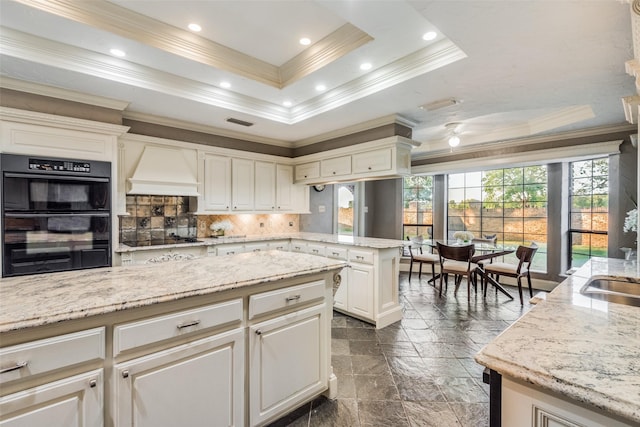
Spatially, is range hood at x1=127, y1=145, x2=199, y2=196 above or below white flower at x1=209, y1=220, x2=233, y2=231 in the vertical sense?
above

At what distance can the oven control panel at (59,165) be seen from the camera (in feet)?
8.57

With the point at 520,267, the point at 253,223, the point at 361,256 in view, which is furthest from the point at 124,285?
the point at 520,267

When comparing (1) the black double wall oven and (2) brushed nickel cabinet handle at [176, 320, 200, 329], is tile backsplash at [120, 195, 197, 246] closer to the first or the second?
Result: (1) the black double wall oven

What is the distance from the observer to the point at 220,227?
421 centimetres

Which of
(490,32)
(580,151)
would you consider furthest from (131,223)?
(580,151)

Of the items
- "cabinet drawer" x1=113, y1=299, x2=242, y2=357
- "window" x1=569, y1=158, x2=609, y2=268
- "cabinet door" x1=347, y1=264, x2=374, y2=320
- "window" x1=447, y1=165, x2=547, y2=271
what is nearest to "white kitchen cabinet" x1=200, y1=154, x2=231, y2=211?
"cabinet door" x1=347, y1=264, x2=374, y2=320

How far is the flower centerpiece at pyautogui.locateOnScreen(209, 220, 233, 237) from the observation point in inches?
165

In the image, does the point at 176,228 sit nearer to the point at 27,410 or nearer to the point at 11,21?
the point at 11,21

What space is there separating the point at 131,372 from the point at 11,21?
258cm

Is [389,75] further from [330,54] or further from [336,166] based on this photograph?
[336,166]

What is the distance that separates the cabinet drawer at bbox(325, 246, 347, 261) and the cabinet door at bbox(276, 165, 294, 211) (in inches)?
56.4

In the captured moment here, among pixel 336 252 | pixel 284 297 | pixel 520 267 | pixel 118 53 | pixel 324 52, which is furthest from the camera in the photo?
pixel 520 267

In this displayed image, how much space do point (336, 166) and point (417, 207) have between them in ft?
10.1

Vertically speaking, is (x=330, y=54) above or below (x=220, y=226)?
above
